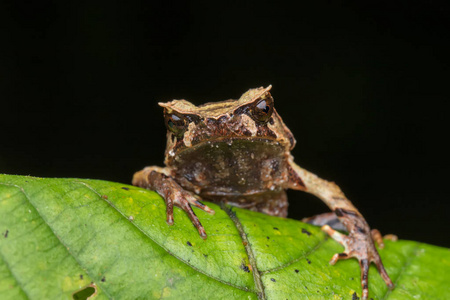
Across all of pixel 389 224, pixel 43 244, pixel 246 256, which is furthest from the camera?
pixel 389 224

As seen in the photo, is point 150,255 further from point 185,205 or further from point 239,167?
point 239,167

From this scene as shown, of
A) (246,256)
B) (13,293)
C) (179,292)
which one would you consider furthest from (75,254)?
(246,256)

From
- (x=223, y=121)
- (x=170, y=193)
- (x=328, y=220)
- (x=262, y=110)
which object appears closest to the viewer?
(x=170, y=193)

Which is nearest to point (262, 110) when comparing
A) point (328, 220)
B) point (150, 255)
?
point (328, 220)

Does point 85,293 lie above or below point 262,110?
below

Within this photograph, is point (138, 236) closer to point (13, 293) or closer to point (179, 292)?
point (179, 292)

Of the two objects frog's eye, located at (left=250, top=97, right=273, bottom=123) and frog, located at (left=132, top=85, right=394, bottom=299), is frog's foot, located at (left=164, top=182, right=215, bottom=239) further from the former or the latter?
frog's eye, located at (left=250, top=97, right=273, bottom=123)

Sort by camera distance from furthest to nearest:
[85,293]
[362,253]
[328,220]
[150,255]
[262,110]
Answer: [328,220] < [262,110] < [362,253] < [150,255] < [85,293]
